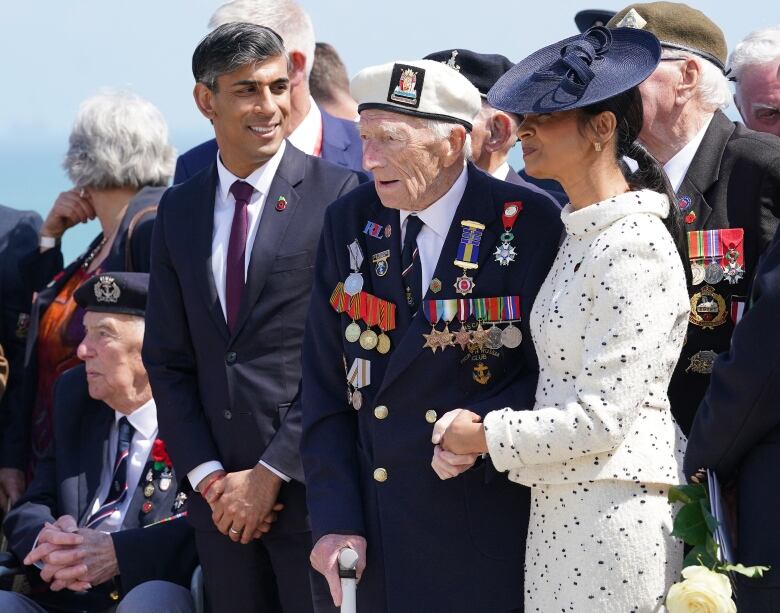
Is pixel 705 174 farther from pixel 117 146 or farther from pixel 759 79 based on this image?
pixel 117 146

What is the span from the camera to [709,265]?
388 centimetres

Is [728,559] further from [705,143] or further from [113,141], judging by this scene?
[113,141]

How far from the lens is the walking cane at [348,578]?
3.46 metres

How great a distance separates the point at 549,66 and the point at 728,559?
130 cm

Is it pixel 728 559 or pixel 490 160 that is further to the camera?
pixel 490 160

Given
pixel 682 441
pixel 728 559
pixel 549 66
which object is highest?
pixel 549 66

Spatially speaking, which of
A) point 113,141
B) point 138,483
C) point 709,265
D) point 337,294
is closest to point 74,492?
point 138,483

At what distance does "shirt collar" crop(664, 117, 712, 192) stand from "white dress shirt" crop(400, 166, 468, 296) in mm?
728

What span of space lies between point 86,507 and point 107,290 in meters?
0.82

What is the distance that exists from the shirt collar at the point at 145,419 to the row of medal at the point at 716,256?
2275 mm

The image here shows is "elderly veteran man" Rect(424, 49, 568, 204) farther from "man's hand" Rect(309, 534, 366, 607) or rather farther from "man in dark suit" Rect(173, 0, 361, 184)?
"man's hand" Rect(309, 534, 366, 607)

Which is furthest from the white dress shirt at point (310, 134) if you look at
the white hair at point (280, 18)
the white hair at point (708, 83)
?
the white hair at point (708, 83)

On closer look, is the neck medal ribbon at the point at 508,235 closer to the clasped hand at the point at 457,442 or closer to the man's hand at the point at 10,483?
the clasped hand at the point at 457,442

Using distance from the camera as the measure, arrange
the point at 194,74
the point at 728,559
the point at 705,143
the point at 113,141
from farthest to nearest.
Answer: the point at 113,141, the point at 194,74, the point at 705,143, the point at 728,559
